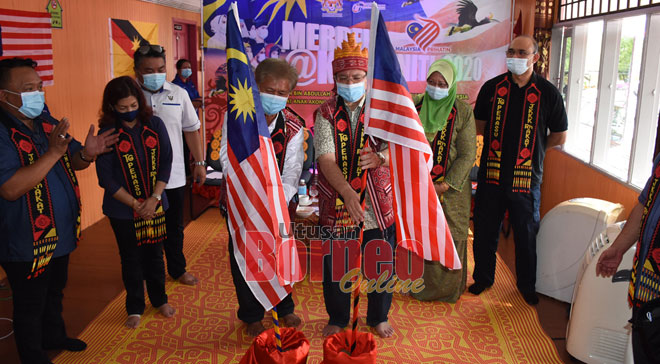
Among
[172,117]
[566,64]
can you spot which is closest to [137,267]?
[172,117]

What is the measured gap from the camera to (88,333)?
3.12m

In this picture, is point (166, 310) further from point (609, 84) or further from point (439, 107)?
point (609, 84)

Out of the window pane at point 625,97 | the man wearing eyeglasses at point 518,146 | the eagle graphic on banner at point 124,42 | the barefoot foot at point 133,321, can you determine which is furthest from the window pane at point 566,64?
the eagle graphic on banner at point 124,42

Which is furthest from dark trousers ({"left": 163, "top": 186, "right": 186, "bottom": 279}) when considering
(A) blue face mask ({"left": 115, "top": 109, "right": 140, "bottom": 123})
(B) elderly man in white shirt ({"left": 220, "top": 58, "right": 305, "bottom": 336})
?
(B) elderly man in white shirt ({"left": 220, "top": 58, "right": 305, "bottom": 336})

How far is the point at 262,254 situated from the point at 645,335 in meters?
1.42

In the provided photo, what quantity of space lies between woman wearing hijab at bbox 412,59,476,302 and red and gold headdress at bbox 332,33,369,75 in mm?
812

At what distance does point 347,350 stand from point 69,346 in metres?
1.72

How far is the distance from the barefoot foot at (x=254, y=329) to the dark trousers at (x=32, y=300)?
103cm

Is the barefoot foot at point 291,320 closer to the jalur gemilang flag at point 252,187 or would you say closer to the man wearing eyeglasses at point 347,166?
the man wearing eyeglasses at point 347,166

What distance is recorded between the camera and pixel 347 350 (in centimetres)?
210

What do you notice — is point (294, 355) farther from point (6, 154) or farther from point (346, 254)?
point (6, 154)

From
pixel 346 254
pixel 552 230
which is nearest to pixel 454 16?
pixel 552 230

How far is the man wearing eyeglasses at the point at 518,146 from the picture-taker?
3.47 meters

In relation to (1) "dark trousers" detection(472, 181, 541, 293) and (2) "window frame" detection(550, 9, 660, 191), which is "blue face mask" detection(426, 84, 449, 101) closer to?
(1) "dark trousers" detection(472, 181, 541, 293)
